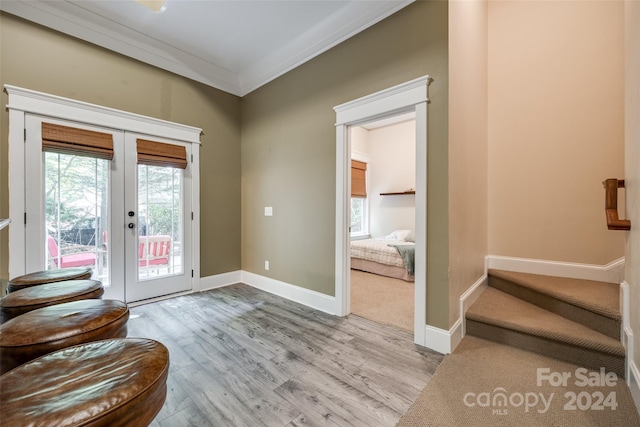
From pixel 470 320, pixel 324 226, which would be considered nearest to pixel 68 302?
pixel 324 226

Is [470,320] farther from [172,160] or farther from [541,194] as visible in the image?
[172,160]

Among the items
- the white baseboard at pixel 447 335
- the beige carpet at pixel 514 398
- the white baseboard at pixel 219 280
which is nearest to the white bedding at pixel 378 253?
the white baseboard at pixel 447 335

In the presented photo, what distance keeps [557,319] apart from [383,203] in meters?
4.16

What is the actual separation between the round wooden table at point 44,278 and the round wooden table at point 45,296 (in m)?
0.11

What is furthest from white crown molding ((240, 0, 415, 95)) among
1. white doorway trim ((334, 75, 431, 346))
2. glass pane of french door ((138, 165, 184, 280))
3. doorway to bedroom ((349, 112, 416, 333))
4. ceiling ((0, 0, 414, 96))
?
glass pane of french door ((138, 165, 184, 280))

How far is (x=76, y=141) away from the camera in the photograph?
8.62 ft

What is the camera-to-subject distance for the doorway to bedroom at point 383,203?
430 cm

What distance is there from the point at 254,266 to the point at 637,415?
11.9 ft

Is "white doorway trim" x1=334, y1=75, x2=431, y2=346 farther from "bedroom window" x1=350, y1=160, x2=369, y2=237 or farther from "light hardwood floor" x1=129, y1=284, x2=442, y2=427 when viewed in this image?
"bedroom window" x1=350, y1=160, x2=369, y2=237

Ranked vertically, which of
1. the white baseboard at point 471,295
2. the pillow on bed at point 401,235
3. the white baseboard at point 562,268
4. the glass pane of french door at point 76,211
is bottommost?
the white baseboard at point 471,295

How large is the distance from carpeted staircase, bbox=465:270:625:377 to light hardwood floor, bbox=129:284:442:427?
2.15 feet

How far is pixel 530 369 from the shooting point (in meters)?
1.82

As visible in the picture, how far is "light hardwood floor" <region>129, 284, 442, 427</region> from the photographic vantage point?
4.87 ft

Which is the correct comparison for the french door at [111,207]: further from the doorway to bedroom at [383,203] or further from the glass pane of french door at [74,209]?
the doorway to bedroom at [383,203]
